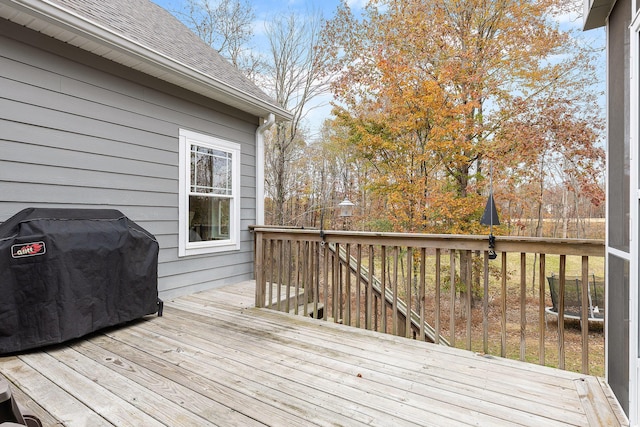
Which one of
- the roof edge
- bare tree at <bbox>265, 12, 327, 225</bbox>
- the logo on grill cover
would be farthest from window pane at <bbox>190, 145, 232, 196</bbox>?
bare tree at <bbox>265, 12, 327, 225</bbox>

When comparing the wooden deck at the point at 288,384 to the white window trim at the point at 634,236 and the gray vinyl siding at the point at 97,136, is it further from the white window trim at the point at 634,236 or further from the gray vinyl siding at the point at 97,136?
the gray vinyl siding at the point at 97,136

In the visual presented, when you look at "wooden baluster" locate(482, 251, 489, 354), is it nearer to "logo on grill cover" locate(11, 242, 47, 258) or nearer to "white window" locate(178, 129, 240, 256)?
"logo on grill cover" locate(11, 242, 47, 258)

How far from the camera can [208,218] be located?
484 cm

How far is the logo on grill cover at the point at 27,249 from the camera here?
2.53 meters

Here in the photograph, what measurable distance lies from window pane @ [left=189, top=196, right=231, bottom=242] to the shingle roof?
1.44 metres

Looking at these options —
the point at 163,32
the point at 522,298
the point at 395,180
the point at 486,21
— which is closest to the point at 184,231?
the point at 163,32

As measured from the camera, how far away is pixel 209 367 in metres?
2.39

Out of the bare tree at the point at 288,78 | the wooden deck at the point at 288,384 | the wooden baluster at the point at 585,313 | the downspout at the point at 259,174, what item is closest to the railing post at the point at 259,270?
the wooden deck at the point at 288,384

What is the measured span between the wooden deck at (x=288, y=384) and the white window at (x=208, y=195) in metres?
1.71

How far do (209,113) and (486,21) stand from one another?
20.0 ft

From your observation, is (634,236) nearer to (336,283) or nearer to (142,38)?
(336,283)

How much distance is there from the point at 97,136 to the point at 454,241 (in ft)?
11.9

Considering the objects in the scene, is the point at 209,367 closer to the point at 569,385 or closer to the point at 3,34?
the point at 569,385

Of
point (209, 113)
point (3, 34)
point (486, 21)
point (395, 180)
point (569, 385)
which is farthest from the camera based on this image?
point (395, 180)
